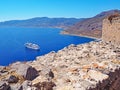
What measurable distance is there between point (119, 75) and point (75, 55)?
1.84m

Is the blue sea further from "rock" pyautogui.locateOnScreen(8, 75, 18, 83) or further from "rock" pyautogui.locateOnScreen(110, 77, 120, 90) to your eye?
"rock" pyautogui.locateOnScreen(8, 75, 18, 83)

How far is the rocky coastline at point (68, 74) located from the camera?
502 centimetres

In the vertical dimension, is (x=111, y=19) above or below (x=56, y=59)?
above

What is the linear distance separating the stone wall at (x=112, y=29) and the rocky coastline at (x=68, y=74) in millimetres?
5510

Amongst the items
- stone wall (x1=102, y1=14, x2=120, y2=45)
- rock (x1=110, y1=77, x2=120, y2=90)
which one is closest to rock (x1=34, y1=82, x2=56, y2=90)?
rock (x1=110, y1=77, x2=120, y2=90)

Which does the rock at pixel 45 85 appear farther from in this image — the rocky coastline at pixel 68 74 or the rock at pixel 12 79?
the rock at pixel 12 79

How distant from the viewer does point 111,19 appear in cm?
1334

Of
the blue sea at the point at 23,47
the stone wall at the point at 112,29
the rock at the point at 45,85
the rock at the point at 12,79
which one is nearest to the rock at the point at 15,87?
the rock at the point at 12,79

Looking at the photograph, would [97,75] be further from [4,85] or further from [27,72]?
[4,85]

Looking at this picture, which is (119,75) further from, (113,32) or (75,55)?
(113,32)

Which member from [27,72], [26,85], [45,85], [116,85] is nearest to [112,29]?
[116,85]

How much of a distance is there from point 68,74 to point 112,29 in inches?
321

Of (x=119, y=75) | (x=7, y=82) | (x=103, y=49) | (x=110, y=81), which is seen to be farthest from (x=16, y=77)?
(x=103, y=49)

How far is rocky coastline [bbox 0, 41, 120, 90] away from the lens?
5.02 m
